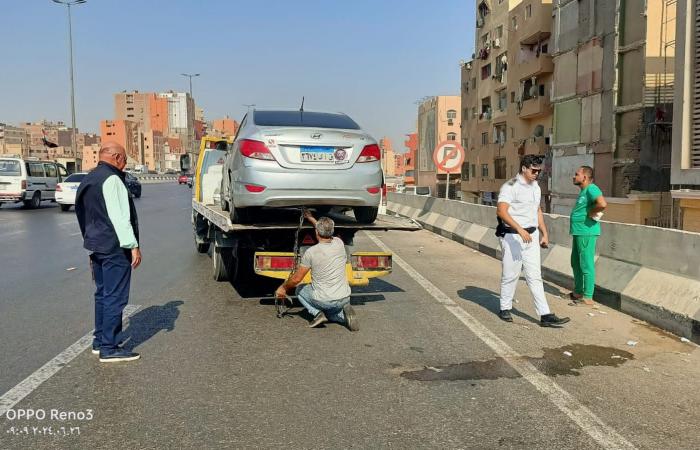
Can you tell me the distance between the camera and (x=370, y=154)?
6.98 metres

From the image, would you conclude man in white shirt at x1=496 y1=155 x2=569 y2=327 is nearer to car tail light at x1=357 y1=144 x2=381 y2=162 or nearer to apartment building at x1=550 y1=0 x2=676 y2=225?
car tail light at x1=357 y1=144 x2=381 y2=162

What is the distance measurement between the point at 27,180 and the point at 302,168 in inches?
858

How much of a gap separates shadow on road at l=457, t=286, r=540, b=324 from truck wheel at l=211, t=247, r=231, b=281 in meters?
3.17

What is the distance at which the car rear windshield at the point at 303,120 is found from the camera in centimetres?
705

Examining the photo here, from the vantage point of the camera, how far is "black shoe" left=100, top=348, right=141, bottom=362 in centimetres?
489

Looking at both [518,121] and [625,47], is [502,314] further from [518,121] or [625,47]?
[518,121]

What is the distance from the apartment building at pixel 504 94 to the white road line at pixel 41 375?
3726 cm

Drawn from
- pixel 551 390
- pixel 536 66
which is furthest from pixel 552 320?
pixel 536 66

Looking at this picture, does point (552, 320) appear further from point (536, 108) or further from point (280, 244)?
point (536, 108)

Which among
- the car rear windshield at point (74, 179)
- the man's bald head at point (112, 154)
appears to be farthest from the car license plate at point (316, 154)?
the car rear windshield at point (74, 179)

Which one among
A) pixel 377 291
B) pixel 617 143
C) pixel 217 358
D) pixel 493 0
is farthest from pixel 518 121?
pixel 217 358

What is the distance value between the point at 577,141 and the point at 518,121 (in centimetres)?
1383

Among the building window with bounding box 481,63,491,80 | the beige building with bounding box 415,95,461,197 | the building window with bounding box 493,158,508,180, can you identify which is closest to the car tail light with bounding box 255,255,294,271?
the building window with bounding box 493,158,508,180

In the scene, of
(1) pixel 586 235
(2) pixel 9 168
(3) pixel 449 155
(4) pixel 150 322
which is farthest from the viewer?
(2) pixel 9 168
